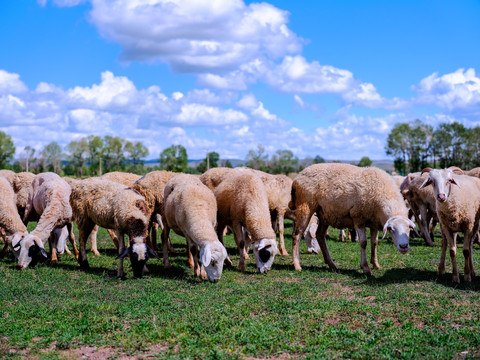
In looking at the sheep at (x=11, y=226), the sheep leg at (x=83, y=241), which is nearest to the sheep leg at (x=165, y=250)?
the sheep leg at (x=83, y=241)

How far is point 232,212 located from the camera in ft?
38.1

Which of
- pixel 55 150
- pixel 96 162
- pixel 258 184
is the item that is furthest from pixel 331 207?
pixel 55 150

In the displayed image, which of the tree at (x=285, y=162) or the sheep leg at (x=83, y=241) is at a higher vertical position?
the tree at (x=285, y=162)

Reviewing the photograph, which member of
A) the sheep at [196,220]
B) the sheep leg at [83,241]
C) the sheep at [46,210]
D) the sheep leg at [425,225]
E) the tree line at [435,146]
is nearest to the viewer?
the sheep at [196,220]

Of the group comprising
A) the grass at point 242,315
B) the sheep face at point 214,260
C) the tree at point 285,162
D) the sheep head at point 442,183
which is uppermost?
the tree at point 285,162

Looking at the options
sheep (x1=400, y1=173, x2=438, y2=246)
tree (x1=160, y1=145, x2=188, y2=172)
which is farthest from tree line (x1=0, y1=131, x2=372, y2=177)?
sheep (x1=400, y1=173, x2=438, y2=246)

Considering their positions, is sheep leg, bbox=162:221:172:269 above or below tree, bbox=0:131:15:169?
below

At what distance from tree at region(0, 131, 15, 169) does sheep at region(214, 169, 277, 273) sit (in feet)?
A: 231

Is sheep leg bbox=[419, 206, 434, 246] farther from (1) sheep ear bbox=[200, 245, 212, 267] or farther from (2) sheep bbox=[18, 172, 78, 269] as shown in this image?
(2) sheep bbox=[18, 172, 78, 269]

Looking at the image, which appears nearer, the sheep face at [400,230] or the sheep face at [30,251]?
the sheep face at [400,230]

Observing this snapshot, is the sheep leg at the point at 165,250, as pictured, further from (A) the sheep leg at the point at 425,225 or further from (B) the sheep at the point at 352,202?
(A) the sheep leg at the point at 425,225

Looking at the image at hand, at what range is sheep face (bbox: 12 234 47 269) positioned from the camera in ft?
36.4

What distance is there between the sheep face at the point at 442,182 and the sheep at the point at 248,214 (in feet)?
12.1

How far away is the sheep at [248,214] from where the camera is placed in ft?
34.8
